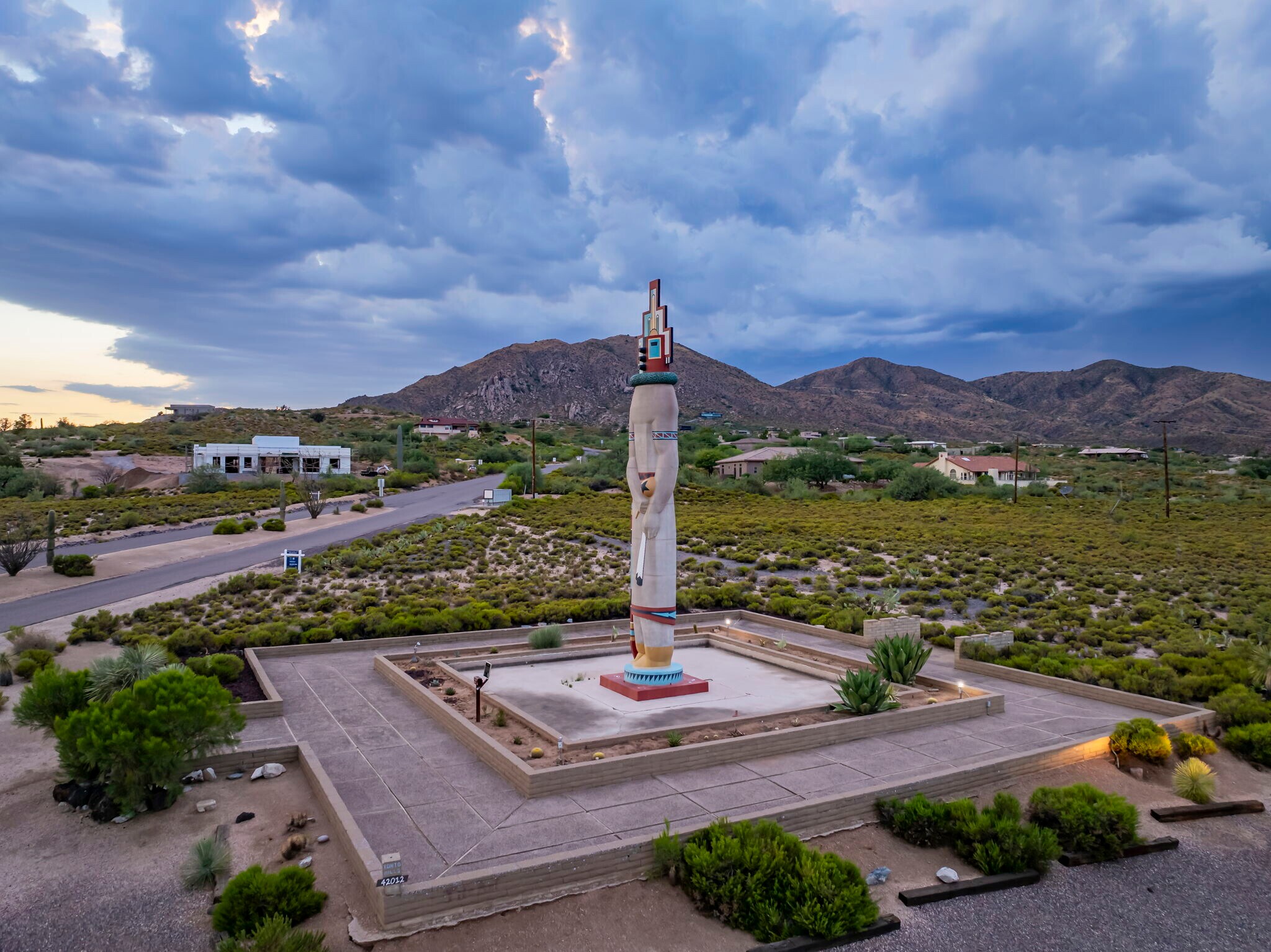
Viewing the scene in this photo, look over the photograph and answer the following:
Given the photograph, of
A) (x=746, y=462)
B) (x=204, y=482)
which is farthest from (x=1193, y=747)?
(x=746, y=462)

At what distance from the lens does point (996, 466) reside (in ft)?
266

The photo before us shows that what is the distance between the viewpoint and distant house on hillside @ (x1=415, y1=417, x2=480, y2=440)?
117812 millimetres

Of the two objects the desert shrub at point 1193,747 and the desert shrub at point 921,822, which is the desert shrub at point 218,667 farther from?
the desert shrub at point 1193,747

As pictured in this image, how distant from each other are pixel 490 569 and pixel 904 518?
98.8 feet

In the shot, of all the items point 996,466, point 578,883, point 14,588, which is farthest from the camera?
point 996,466

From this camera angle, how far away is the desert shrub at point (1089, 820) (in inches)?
354

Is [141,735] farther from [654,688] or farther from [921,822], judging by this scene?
[921,822]

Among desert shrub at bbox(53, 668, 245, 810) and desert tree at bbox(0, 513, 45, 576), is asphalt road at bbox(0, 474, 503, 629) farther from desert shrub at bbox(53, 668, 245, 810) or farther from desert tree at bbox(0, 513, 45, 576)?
desert shrub at bbox(53, 668, 245, 810)

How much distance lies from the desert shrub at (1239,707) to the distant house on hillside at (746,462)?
67.8 m

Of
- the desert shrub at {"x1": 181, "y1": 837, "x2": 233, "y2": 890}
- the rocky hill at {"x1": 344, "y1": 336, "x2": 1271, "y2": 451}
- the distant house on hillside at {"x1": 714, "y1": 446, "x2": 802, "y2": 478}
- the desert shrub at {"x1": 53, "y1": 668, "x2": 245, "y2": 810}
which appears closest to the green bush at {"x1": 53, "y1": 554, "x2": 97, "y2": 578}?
the desert shrub at {"x1": 53, "y1": 668, "x2": 245, "y2": 810}

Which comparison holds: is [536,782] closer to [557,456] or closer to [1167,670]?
[1167,670]

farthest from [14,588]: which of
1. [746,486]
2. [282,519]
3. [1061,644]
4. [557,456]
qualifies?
[557,456]

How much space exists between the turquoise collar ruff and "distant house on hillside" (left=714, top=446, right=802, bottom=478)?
2668 inches

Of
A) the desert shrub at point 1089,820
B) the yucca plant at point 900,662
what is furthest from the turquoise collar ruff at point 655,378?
the desert shrub at point 1089,820
